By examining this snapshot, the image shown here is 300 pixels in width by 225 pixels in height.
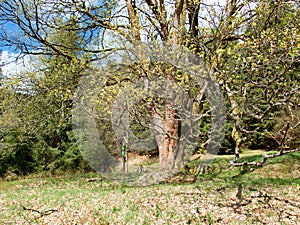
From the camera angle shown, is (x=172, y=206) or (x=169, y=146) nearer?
(x=172, y=206)

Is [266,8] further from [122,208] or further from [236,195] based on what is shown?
[122,208]

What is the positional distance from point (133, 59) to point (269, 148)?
11194 mm

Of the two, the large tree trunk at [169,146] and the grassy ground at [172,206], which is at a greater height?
the large tree trunk at [169,146]

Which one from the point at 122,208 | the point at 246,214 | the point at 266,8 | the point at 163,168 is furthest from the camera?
the point at 163,168

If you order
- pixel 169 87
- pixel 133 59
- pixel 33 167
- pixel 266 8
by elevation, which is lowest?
pixel 33 167

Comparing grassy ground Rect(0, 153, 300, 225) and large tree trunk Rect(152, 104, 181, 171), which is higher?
large tree trunk Rect(152, 104, 181, 171)

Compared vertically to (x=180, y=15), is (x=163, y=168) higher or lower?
lower

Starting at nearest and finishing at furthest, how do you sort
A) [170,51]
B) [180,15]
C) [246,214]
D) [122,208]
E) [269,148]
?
[246,214] → [122,208] → [170,51] → [180,15] → [269,148]

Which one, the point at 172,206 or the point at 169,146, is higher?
the point at 169,146

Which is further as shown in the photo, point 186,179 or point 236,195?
point 186,179

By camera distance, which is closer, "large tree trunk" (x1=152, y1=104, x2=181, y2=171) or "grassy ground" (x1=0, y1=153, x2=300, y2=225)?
"grassy ground" (x1=0, y1=153, x2=300, y2=225)

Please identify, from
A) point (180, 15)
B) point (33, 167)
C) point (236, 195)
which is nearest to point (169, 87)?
point (180, 15)

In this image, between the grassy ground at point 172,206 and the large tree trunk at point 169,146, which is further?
the large tree trunk at point 169,146

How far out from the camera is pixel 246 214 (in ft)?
13.8
